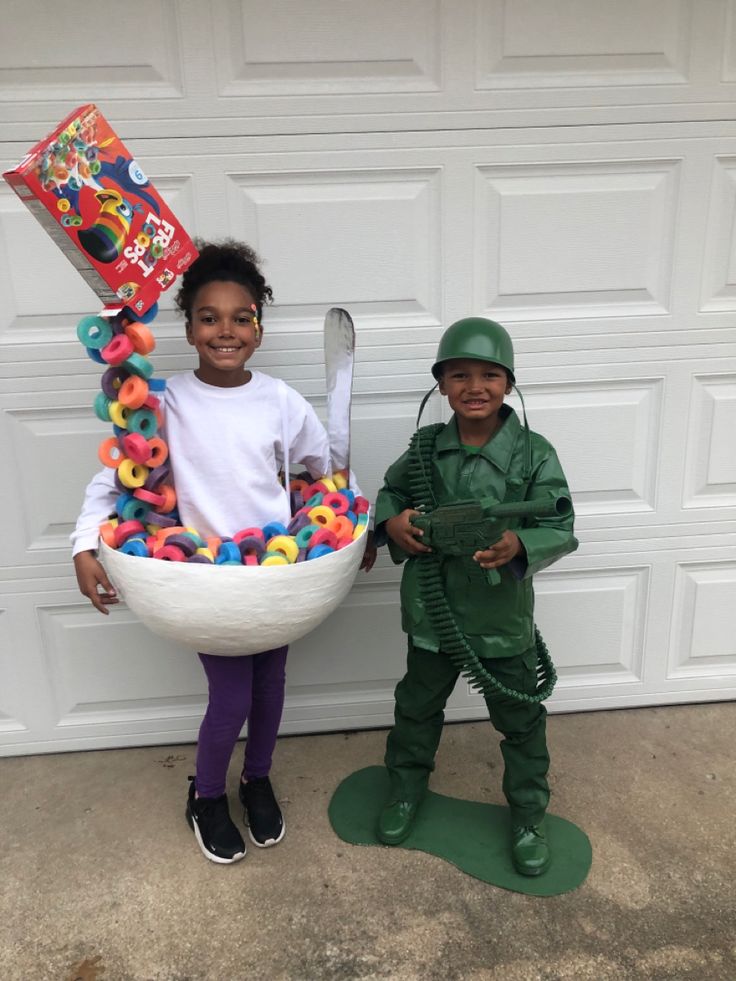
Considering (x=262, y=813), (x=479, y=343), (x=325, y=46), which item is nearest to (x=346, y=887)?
(x=262, y=813)

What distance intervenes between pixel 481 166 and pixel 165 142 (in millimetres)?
991

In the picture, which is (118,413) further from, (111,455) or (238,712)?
(238,712)

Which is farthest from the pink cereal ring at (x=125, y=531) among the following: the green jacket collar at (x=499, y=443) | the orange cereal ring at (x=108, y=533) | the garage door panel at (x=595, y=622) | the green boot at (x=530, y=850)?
the garage door panel at (x=595, y=622)

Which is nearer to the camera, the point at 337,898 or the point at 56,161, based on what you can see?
the point at 56,161

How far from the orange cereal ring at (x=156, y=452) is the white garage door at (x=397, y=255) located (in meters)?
0.59

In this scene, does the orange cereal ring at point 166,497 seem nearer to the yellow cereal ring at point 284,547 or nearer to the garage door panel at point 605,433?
the yellow cereal ring at point 284,547

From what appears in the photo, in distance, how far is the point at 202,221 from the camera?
2309 mm

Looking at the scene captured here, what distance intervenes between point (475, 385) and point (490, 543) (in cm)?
40

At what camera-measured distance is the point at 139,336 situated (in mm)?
1773

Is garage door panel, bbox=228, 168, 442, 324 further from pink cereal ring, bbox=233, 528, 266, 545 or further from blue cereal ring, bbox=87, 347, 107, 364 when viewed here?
pink cereal ring, bbox=233, 528, 266, 545

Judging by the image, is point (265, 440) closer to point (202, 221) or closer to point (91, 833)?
point (202, 221)

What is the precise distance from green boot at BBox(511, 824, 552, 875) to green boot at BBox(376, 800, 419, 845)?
303mm

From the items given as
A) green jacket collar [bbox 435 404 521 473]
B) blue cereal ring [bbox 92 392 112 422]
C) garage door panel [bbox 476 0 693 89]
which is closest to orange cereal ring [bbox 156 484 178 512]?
blue cereal ring [bbox 92 392 112 422]

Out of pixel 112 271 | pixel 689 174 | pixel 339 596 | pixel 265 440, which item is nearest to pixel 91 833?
pixel 339 596
